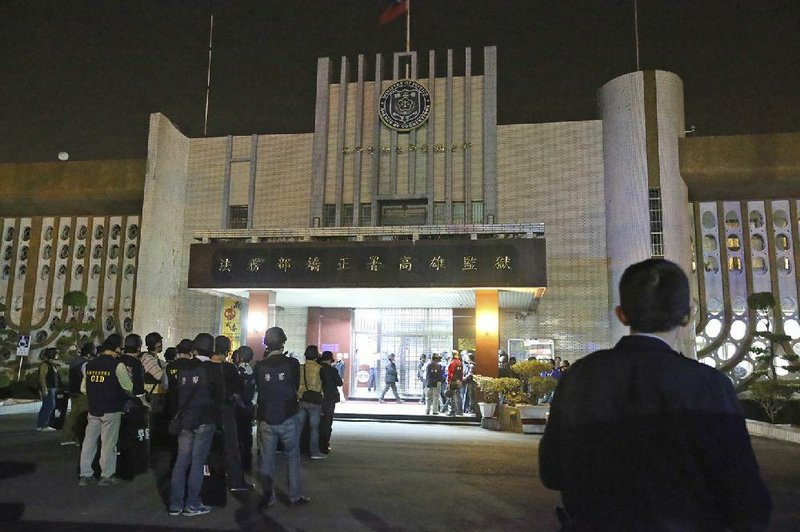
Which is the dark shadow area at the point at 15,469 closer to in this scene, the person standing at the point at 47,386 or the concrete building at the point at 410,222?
the person standing at the point at 47,386

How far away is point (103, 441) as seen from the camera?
6922mm

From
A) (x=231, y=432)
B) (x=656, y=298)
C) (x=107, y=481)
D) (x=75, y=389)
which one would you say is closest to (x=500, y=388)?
(x=231, y=432)

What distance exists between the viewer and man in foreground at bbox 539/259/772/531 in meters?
1.69

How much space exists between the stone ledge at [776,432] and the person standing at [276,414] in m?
10.1

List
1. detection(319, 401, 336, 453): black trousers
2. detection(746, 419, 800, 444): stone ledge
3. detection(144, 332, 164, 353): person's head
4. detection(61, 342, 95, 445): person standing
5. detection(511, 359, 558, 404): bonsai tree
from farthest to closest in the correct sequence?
detection(511, 359, 558, 404): bonsai tree, detection(746, 419, 800, 444): stone ledge, detection(319, 401, 336, 453): black trousers, detection(61, 342, 95, 445): person standing, detection(144, 332, 164, 353): person's head

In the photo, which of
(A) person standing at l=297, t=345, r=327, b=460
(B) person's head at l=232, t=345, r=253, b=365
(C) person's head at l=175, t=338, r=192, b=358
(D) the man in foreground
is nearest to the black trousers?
(A) person standing at l=297, t=345, r=327, b=460

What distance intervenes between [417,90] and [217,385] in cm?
1865

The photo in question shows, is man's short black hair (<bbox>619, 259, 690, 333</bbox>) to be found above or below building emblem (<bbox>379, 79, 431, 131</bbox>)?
below

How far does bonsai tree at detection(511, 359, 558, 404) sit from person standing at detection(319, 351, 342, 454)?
5480 millimetres

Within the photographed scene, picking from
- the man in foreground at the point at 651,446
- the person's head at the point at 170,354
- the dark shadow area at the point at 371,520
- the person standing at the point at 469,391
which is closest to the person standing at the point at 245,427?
the person's head at the point at 170,354

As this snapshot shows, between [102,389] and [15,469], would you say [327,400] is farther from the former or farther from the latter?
[15,469]

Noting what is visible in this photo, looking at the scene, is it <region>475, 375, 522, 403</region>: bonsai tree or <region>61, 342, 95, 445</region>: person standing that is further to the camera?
<region>475, 375, 522, 403</region>: bonsai tree

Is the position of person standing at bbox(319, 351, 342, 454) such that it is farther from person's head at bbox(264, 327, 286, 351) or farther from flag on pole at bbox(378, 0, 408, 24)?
flag on pole at bbox(378, 0, 408, 24)

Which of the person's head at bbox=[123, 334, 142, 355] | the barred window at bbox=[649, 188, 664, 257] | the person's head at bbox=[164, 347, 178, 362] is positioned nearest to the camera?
the person's head at bbox=[123, 334, 142, 355]
